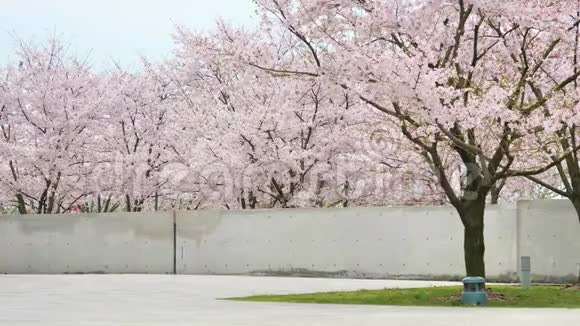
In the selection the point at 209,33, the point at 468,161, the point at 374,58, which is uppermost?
the point at 209,33

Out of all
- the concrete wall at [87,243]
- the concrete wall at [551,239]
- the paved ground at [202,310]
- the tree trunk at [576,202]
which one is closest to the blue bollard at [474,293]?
the paved ground at [202,310]

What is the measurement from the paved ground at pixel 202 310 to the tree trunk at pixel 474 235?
3.69 metres

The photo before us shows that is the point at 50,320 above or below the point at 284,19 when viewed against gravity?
below

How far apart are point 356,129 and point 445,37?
1234 centimetres

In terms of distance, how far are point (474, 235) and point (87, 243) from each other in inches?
679

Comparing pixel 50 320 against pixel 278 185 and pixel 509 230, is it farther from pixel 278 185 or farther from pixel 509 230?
pixel 278 185

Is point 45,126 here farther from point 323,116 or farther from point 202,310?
point 202,310

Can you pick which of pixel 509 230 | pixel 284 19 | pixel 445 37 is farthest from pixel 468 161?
pixel 509 230

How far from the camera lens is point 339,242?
101ft

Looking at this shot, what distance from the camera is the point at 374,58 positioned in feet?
63.8

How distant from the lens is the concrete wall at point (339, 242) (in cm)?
2866

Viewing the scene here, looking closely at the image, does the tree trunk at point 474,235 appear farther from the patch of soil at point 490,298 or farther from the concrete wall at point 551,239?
the concrete wall at point 551,239

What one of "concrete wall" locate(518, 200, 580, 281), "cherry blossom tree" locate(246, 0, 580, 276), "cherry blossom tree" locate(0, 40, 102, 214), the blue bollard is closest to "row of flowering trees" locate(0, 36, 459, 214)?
"cherry blossom tree" locate(0, 40, 102, 214)

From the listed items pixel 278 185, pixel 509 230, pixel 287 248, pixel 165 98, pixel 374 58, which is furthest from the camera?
pixel 165 98
